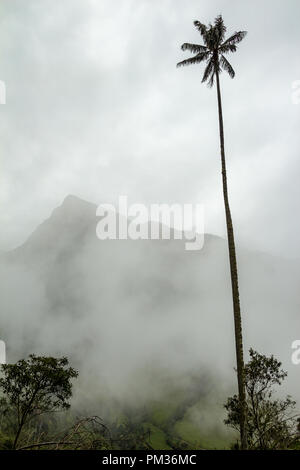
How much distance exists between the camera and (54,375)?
40.2 m

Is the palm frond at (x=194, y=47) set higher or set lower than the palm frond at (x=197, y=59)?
higher

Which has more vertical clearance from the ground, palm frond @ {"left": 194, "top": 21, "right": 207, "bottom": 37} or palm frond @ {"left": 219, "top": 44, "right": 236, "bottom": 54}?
palm frond @ {"left": 194, "top": 21, "right": 207, "bottom": 37}

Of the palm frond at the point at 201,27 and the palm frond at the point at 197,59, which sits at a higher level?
the palm frond at the point at 201,27

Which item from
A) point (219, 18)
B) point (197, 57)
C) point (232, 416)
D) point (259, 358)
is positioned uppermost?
point (219, 18)

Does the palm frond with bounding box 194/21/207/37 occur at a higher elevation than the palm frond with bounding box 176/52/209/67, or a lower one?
higher
